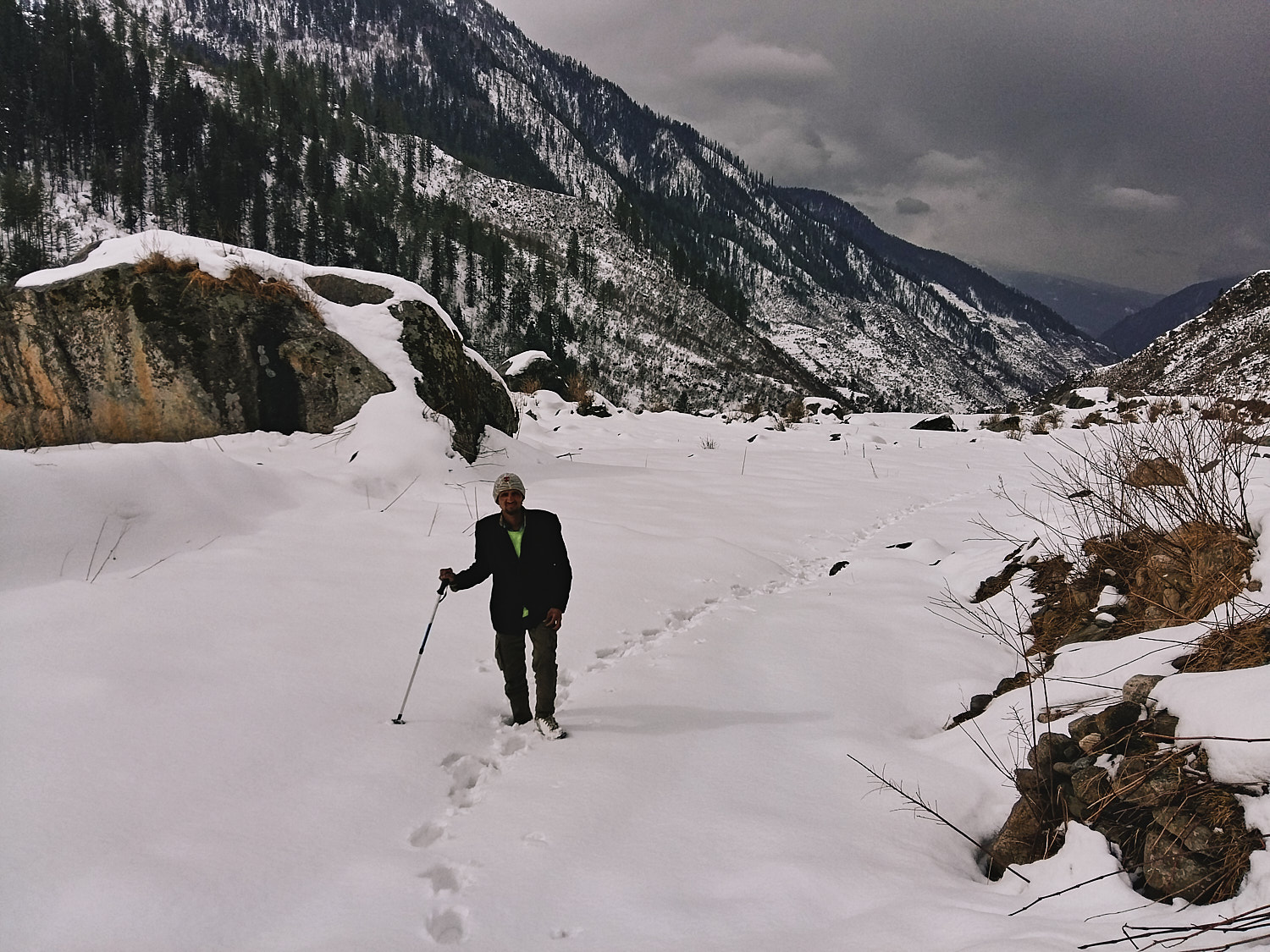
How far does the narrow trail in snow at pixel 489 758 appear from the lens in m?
2.06

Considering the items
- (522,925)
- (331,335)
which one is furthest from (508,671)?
(331,335)

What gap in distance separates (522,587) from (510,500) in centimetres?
49

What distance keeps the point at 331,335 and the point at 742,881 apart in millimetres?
7515

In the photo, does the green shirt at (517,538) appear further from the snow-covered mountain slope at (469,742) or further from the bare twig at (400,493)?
the bare twig at (400,493)

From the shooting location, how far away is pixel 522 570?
333 centimetres

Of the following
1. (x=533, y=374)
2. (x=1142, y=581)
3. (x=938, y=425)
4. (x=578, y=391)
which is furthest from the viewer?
(x=533, y=374)

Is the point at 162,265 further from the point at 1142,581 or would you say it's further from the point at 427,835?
the point at 1142,581

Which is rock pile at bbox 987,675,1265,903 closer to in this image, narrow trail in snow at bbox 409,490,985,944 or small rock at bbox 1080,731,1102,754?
small rock at bbox 1080,731,1102,754

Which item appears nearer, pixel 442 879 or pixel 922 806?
pixel 442 879

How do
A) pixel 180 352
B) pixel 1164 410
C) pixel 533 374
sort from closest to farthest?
pixel 1164 410, pixel 180 352, pixel 533 374

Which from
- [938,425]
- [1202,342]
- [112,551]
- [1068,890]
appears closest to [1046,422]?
[938,425]

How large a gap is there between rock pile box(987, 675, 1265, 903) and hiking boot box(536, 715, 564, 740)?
2.04m

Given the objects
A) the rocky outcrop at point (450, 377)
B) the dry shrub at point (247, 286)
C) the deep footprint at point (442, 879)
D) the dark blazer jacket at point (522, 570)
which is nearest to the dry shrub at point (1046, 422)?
the rocky outcrop at point (450, 377)

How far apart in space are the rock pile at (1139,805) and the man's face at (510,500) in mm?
2573
